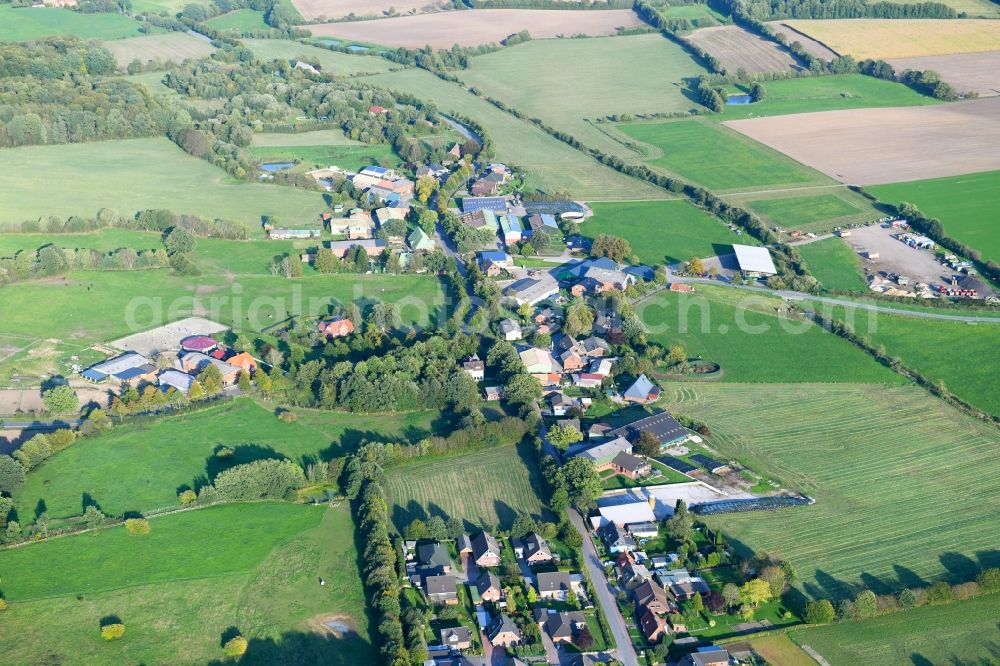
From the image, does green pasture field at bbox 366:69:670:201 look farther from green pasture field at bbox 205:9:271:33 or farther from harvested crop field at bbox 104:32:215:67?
green pasture field at bbox 205:9:271:33

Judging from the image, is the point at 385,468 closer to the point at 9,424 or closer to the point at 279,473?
the point at 279,473

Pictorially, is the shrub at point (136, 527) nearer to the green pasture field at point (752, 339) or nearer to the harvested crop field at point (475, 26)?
the green pasture field at point (752, 339)

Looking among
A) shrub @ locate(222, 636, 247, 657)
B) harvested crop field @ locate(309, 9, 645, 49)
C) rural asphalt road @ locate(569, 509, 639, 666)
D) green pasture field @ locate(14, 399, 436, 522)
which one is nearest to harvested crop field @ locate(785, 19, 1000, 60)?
harvested crop field @ locate(309, 9, 645, 49)

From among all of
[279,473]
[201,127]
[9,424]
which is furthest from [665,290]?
[201,127]

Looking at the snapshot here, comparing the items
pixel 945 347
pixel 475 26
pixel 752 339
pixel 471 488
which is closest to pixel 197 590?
pixel 471 488

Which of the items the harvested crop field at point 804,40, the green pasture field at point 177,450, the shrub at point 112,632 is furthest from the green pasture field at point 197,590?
the harvested crop field at point 804,40
